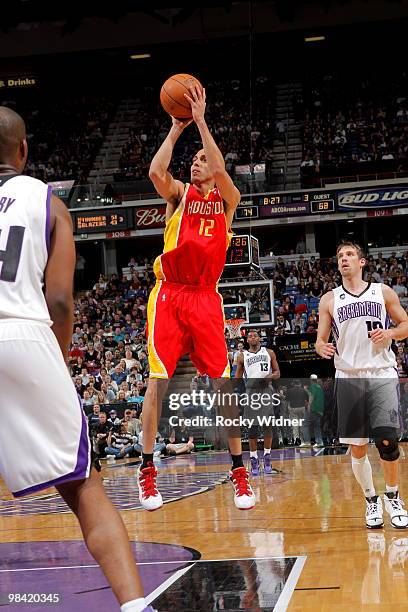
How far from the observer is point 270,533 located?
598 centimetres

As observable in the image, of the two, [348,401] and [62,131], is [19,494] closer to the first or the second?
[348,401]

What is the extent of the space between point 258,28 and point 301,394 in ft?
66.5

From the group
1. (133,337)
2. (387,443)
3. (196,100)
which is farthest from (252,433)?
(133,337)

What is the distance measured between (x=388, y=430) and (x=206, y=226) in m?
2.02

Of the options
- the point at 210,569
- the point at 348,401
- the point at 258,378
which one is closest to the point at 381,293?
the point at 348,401

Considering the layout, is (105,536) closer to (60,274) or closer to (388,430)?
(60,274)

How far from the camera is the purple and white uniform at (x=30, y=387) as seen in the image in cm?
266

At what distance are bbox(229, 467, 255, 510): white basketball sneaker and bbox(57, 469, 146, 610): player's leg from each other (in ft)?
10.5

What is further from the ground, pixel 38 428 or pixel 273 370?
pixel 38 428

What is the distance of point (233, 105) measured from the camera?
31.6 meters

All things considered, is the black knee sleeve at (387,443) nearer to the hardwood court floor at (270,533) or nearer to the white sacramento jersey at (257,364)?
the hardwood court floor at (270,533)

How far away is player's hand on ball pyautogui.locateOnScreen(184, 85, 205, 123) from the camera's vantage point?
5.63 meters

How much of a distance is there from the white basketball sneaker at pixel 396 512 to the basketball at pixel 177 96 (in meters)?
3.15

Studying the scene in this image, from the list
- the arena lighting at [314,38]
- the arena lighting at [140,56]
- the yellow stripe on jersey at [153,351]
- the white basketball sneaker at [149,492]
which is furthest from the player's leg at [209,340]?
the arena lighting at [140,56]
